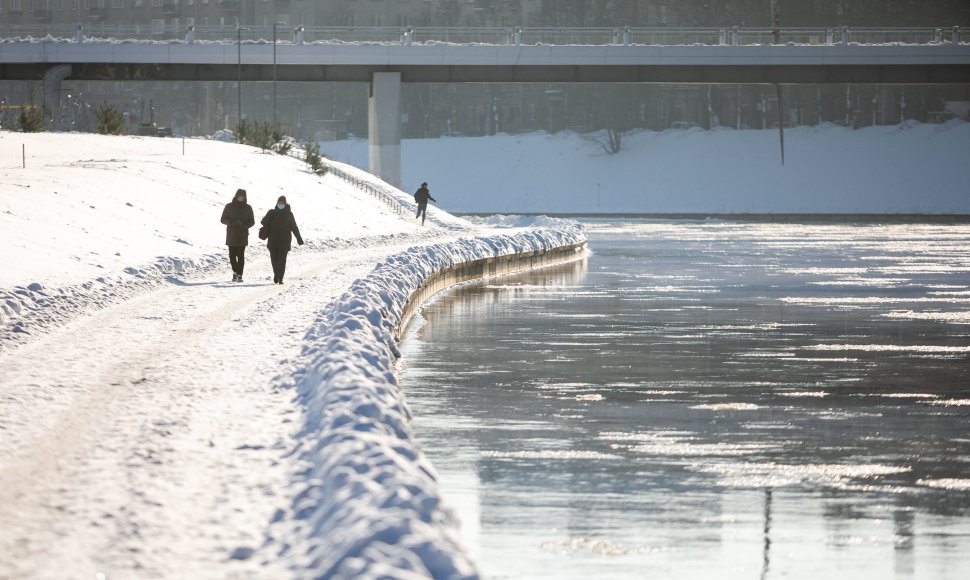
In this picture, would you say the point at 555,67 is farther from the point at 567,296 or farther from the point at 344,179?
the point at 567,296

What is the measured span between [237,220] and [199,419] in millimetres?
14956

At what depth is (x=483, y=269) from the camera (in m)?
34.0

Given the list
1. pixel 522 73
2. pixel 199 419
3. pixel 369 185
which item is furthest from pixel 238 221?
pixel 522 73

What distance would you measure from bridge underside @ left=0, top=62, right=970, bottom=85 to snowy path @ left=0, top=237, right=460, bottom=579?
2266 inches

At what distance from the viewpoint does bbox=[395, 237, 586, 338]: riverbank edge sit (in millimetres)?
25031

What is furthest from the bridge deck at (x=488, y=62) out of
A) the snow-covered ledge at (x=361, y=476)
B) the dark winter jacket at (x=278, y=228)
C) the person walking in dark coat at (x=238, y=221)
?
the snow-covered ledge at (x=361, y=476)

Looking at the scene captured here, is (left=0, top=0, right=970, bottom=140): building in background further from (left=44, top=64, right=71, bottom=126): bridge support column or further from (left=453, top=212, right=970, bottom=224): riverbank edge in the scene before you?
(left=453, top=212, right=970, bottom=224): riverbank edge

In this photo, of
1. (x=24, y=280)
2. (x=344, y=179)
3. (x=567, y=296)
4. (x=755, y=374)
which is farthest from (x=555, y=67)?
(x=755, y=374)

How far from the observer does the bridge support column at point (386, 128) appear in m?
73.9

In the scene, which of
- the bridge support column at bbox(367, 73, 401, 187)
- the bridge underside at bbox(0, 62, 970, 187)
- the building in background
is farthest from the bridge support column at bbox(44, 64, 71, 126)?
the building in background

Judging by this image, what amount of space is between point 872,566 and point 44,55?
73.1 meters

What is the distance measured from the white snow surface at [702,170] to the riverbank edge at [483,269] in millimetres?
49295

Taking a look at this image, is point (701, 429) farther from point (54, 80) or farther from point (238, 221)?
point (54, 80)

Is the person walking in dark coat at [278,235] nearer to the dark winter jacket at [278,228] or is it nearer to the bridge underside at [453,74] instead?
the dark winter jacket at [278,228]
